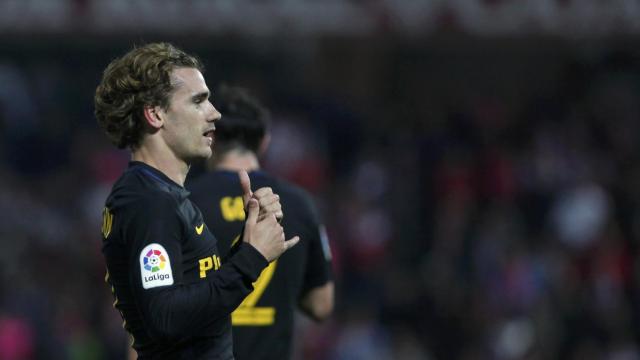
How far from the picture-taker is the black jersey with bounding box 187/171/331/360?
4.40m

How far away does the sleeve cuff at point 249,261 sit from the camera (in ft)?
10.8

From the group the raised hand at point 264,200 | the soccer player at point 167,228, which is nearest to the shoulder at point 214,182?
the soccer player at point 167,228

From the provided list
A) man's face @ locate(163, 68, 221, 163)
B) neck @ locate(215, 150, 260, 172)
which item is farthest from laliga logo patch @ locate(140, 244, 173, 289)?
neck @ locate(215, 150, 260, 172)

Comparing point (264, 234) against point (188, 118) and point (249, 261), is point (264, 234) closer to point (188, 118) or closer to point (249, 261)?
point (249, 261)

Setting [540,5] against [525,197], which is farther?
[525,197]

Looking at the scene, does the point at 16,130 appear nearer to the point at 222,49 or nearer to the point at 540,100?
the point at 222,49

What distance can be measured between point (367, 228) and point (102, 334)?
8.08 feet

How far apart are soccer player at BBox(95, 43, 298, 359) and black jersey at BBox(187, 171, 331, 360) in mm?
930

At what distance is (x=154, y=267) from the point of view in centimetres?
319

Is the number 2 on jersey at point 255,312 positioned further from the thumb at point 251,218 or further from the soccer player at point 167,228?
the thumb at point 251,218

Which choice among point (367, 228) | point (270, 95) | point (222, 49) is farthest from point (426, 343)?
point (222, 49)

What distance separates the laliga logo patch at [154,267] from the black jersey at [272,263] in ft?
3.88

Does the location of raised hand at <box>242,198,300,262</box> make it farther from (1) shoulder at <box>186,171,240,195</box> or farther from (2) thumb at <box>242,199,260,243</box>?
(1) shoulder at <box>186,171,240,195</box>

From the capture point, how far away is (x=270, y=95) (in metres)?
12.2
